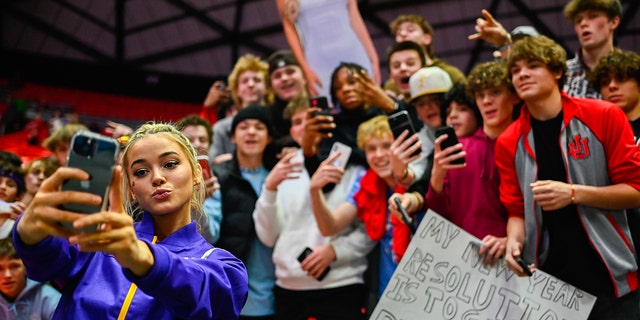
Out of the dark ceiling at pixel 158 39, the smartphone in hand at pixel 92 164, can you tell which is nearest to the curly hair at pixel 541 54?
the smartphone in hand at pixel 92 164

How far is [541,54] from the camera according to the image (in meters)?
2.86

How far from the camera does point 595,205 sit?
8.59 ft

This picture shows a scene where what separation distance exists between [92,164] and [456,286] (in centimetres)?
204

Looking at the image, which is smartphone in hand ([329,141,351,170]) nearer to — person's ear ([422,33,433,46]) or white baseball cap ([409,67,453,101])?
white baseball cap ([409,67,453,101])

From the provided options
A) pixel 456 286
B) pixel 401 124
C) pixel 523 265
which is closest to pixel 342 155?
pixel 401 124

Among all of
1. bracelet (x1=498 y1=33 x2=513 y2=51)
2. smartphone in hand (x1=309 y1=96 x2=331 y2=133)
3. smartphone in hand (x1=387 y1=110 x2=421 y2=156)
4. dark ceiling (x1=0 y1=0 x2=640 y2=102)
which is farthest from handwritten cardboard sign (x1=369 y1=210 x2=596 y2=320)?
dark ceiling (x1=0 y1=0 x2=640 y2=102)

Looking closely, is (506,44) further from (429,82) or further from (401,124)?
(401,124)

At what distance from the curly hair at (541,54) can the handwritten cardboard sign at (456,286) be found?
828mm

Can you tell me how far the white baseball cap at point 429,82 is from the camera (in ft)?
11.6

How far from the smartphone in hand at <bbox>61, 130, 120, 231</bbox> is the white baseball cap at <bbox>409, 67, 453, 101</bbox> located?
7.97ft

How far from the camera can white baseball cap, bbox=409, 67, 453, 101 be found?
3523mm

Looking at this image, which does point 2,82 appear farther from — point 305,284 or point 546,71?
point 546,71

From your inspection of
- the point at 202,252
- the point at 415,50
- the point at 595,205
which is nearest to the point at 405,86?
the point at 415,50

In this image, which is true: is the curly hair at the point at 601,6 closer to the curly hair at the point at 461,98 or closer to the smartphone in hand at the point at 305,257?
the curly hair at the point at 461,98
